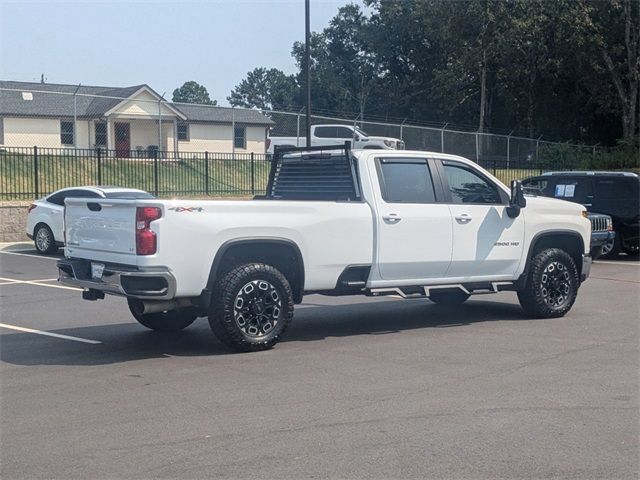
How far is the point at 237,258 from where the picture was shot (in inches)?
344

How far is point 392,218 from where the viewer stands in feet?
31.4

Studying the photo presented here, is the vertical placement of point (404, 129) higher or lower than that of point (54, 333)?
higher

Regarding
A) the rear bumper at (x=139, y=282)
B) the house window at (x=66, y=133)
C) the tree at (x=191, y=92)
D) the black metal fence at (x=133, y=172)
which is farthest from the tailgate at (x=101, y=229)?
the tree at (x=191, y=92)

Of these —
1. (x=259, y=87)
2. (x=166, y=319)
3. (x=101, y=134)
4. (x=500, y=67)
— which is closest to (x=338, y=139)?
(x=101, y=134)

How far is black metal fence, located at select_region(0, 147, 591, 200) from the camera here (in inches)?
979

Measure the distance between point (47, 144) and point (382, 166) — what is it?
1080 inches

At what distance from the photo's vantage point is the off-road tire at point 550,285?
10922 millimetres

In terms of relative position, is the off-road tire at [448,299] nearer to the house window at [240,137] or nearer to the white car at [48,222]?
the white car at [48,222]

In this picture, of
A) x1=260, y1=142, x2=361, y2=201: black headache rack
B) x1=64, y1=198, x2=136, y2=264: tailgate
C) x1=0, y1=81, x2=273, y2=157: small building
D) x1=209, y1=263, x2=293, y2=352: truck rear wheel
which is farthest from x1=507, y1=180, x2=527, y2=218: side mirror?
x1=0, y1=81, x2=273, y2=157: small building

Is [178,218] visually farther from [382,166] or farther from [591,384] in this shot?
[591,384]

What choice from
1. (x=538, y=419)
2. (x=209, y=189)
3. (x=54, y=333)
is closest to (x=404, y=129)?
(x=209, y=189)

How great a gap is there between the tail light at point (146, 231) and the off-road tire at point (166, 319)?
1.87 m

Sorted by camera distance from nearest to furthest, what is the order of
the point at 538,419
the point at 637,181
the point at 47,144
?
the point at 538,419
the point at 637,181
the point at 47,144

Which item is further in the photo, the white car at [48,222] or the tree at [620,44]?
the tree at [620,44]
